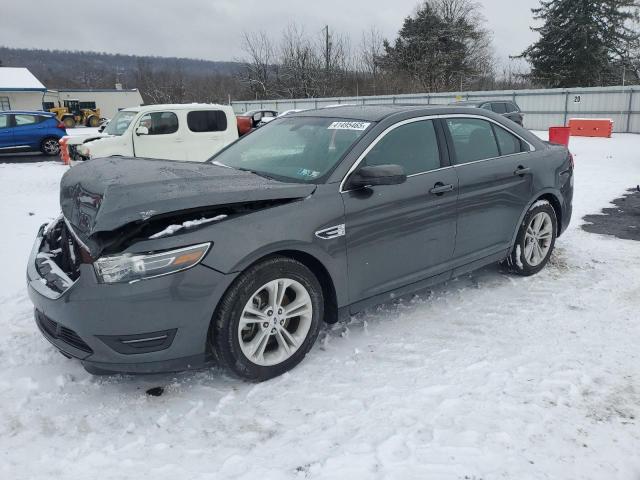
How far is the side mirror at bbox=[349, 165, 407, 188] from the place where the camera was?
10.6 feet

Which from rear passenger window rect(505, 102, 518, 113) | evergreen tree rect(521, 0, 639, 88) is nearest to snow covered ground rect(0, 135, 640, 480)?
rear passenger window rect(505, 102, 518, 113)

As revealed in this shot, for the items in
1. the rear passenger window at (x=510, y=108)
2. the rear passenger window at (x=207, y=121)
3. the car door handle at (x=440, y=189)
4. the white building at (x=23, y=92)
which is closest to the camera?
the car door handle at (x=440, y=189)

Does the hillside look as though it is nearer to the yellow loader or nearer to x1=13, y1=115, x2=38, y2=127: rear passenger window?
the yellow loader

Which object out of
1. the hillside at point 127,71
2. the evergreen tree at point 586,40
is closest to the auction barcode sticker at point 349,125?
the evergreen tree at point 586,40

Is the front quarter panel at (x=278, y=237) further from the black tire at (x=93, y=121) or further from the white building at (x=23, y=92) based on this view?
the white building at (x=23, y=92)

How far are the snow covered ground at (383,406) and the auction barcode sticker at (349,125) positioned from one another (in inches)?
58.1

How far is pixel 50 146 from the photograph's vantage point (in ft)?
55.9

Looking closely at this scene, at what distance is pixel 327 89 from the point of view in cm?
4309

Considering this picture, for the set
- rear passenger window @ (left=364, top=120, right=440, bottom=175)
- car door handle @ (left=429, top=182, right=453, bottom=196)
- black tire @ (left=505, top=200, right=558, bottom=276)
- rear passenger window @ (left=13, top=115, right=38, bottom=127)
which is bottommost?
black tire @ (left=505, top=200, right=558, bottom=276)

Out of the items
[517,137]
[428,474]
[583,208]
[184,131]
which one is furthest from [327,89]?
[428,474]

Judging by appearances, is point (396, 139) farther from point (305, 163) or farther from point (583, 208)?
point (583, 208)

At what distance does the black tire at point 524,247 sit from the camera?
15.3 ft

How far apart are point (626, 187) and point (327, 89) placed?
118ft

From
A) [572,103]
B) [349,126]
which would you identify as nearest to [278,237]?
[349,126]
